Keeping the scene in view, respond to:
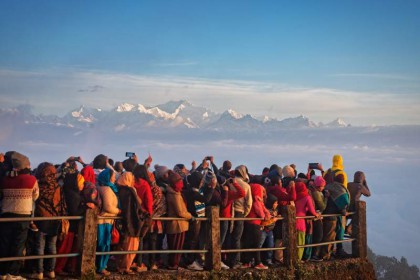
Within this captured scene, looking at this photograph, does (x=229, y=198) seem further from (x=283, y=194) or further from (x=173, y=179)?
(x=283, y=194)

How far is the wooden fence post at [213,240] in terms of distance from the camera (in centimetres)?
1197

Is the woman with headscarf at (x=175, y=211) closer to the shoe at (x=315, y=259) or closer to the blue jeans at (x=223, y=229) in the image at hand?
the blue jeans at (x=223, y=229)

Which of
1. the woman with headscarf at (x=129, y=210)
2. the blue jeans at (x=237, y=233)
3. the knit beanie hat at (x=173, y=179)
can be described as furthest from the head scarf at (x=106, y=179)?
the blue jeans at (x=237, y=233)

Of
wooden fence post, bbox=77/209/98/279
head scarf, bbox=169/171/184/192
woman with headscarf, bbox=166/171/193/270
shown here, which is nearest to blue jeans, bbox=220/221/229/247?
woman with headscarf, bbox=166/171/193/270

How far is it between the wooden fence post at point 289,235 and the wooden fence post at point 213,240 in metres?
2.09

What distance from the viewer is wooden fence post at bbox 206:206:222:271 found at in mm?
11969

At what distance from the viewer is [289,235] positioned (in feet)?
44.4

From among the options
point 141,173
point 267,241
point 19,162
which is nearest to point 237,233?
point 267,241

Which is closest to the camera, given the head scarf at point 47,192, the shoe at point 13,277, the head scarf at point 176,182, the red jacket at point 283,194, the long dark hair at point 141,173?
the shoe at point 13,277

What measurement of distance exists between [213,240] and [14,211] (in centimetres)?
437

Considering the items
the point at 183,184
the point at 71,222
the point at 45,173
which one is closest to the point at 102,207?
the point at 71,222

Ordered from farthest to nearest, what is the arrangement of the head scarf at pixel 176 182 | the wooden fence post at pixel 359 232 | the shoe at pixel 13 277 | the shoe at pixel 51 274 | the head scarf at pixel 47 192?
the wooden fence post at pixel 359 232
the head scarf at pixel 176 182
the shoe at pixel 51 274
the head scarf at pixel 47 192
the shoe at pixel 13 277

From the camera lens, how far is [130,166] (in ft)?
38.7

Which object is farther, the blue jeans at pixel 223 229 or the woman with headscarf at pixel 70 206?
the blue jeans at pixel 223 229
